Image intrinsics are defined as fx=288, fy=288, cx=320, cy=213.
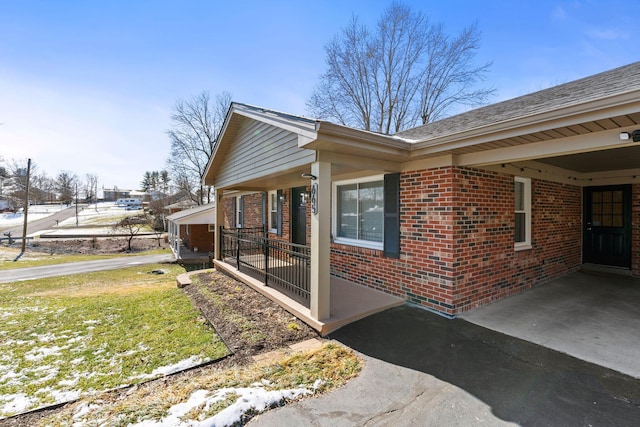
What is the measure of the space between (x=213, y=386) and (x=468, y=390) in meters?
2.46

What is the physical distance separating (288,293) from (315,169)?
263 cm

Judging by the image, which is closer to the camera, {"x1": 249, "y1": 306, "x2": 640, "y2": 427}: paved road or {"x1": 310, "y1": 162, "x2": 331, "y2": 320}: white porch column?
{"x1": 249, "y1": 306, "x2": 640, "y2": 427}: paved road

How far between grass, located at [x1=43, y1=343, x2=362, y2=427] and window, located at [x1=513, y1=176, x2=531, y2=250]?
176 inches

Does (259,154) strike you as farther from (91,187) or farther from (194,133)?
(91,187)

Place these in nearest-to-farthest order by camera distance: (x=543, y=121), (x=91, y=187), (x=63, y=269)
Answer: (x=543, y=121) → (x=63, y=269) → (x=91, y=187)

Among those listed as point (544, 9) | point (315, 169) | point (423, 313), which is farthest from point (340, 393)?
point (544, 9)

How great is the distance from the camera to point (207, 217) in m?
17.9

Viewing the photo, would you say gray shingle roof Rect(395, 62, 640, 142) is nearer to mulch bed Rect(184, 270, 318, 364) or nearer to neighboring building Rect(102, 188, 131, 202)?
mulch bed Rect(184, 270, 318, 364)

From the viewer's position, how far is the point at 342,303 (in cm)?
484

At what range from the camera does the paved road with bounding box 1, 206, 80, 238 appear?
1155 inches

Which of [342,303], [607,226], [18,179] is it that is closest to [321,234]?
[342,303]

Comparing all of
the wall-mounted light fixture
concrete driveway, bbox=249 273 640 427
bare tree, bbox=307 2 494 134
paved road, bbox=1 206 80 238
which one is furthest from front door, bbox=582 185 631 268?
paved road, bbox=1 206 80 238

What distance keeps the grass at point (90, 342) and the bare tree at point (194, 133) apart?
25.4 m

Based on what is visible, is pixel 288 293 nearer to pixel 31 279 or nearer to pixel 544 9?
pixel 31 279
